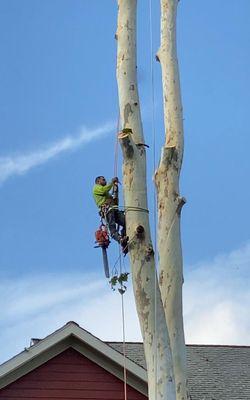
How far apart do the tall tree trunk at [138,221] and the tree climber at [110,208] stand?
340mm

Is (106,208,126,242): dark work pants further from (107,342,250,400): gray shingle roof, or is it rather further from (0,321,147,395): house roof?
(107,342,250,400): gray shingle roof

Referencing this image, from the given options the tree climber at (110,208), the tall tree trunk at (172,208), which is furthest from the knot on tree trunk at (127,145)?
the tree climber at (110,208)

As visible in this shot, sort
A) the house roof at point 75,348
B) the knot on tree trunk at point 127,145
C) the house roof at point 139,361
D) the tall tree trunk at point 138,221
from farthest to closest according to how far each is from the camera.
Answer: the house roof at point 139,361, the house roof at point 75,348, the knot on tree trunk at point 127,145, the tall tree trunk at point 138,221

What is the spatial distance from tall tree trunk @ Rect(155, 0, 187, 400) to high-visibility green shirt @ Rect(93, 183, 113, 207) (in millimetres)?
751

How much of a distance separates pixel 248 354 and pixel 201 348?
0.93m

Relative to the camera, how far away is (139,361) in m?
17.0

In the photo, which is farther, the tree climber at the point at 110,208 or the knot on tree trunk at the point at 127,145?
the tree climber at the point at 110,208

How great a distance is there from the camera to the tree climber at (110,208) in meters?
9.67

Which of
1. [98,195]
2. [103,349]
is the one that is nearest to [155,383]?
[98,195]

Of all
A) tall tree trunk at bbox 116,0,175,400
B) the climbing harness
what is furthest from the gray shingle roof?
tall tree trunk at bbox 116,0,175,400

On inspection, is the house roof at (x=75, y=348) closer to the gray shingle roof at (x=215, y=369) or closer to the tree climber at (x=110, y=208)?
the gray shingle roof at (x=215, y=369)

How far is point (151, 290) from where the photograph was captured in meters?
8.75

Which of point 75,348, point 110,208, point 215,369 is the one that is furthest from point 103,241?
point 215,369

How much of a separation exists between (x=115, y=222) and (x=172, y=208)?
66 centimetres
